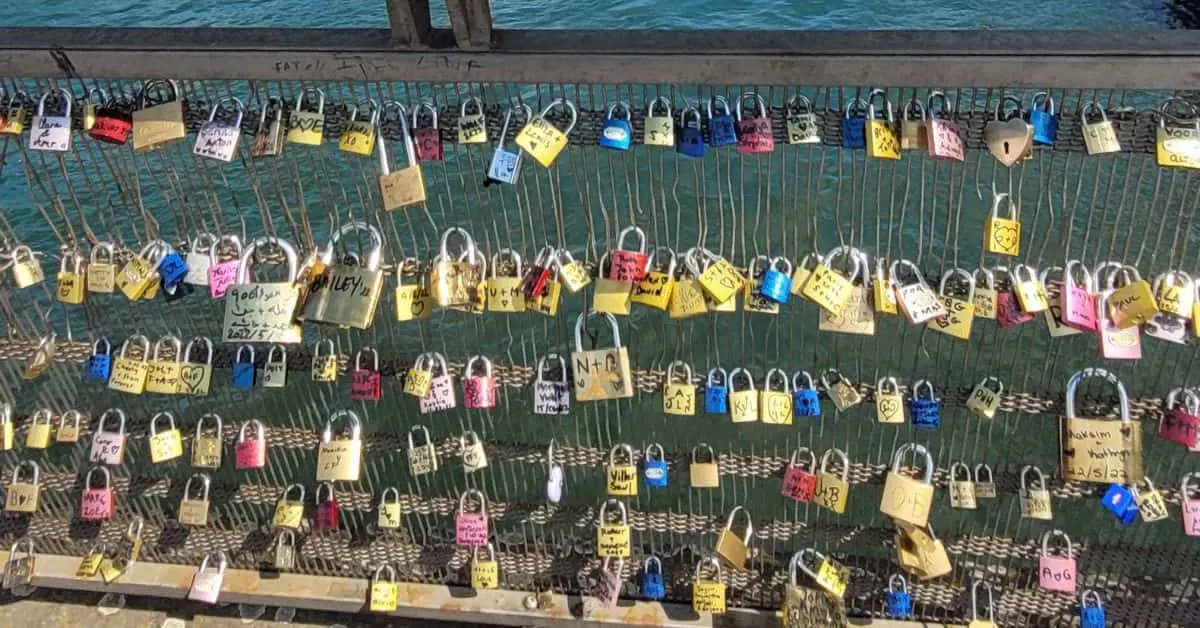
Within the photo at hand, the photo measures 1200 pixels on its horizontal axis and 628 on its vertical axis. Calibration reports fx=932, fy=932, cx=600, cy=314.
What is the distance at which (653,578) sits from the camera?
4055 mm

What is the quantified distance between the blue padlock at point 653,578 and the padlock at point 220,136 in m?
2.37

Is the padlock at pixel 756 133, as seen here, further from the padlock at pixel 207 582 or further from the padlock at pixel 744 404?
the padlock at pixel 207 582

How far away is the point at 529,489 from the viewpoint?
557 centimetres

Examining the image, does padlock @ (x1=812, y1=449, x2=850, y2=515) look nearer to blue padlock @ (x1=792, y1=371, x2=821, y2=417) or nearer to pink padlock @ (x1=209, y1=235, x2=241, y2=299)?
blue padlock @ (x1=792, y1=371, x2=821, y2=417)

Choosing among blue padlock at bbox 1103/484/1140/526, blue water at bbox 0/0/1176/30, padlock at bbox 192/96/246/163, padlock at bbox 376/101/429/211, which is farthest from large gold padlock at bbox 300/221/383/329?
blue water at bbox 0/0/1176/30

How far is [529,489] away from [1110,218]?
4322 millimetres

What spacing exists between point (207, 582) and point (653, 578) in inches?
80.0

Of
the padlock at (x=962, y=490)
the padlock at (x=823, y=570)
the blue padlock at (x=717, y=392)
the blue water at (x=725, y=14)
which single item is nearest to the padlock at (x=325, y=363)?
the blue padlock at (x=717, y=392)

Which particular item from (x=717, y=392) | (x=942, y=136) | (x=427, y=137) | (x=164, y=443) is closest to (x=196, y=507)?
(x=164, y=443)

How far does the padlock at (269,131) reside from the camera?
120 inches

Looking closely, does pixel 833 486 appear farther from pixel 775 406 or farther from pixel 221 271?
pixel 221 271

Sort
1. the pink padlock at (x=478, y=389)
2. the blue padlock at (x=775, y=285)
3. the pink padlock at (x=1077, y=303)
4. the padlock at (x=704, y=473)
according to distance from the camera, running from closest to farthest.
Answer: the pink padlock at (x=1077, y=303)
the blue padlock at (x=775, y=285)
the pink padlock at (x=478, y=389)
the padlock at (x=704, y=473)

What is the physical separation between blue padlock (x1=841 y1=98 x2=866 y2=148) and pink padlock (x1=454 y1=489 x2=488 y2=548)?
83.9 inches

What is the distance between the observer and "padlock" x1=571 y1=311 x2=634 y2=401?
10.7ft
